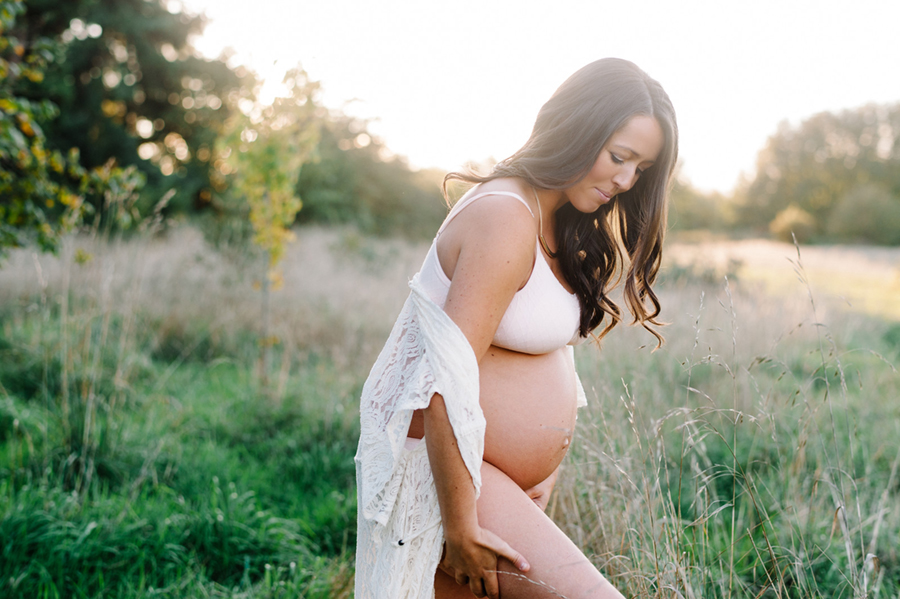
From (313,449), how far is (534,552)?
2539 mm

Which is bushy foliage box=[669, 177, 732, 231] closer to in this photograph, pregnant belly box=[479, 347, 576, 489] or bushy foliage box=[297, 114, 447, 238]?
bushy foliage box=[297, 114, 447, 238]

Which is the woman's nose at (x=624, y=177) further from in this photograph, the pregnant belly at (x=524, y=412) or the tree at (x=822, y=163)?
the tree at (x=822, y=163)

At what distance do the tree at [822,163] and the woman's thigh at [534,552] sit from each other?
45.8 meters

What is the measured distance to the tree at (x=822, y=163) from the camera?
40.8 m

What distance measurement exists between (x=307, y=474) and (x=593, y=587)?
249 cm

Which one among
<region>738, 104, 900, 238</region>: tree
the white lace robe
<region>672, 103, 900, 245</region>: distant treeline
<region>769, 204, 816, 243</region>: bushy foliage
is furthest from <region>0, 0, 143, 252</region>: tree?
<region>738, 104, 900, 238</region>: tree

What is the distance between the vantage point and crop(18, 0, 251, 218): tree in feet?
47.3

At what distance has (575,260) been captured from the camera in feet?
5.17

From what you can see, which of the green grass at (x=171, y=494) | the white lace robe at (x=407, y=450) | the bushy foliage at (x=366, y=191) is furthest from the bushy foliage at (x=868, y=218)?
the white lace robe at (x=407, y=450)

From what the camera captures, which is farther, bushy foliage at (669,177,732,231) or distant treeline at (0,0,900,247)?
bushy foliage at (669,177,732,231)

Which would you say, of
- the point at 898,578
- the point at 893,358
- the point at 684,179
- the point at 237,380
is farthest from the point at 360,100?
the point at 684,179

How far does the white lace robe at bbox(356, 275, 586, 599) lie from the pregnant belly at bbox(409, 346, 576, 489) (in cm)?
11

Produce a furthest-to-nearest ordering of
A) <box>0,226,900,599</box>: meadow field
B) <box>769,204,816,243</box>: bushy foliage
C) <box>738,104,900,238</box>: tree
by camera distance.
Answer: <box>738,104,900,238</box>: tree
<box>769,204,816,243</box>: bushy foliage
<box>0,226,900,599</box>: meadow field

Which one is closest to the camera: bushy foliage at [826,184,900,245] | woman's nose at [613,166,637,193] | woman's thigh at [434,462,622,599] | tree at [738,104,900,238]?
woman's thigh at [434,462,622,599]
